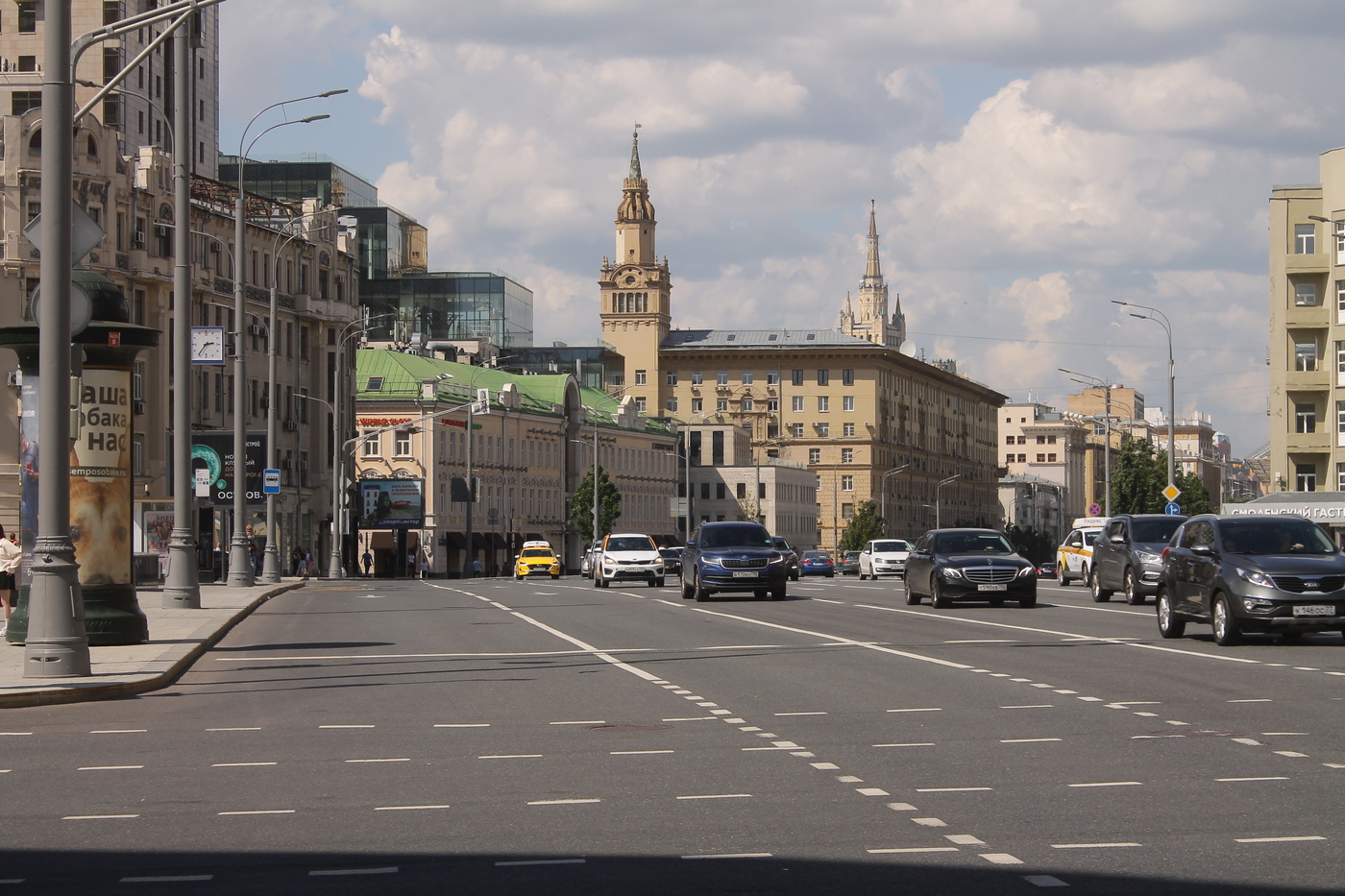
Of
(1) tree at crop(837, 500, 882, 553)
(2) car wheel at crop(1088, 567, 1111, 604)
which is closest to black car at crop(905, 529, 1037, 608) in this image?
(2) car wheel at crop(1088, 567, 1111, 604)

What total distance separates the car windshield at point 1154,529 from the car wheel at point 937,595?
14.6 feet

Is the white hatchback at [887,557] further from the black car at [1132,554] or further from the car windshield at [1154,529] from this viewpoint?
the car windshield at [1154,529]

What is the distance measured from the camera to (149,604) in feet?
121

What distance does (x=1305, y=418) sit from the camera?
89500mm

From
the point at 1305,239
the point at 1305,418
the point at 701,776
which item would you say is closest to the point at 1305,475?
the point at 1305,418

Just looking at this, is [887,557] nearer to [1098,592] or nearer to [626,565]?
[626,565]

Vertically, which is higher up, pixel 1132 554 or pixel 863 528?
pixel 1132 554

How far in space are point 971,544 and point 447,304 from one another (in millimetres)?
112574

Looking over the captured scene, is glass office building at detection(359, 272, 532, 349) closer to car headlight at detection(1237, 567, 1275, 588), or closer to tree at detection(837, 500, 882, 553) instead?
tree at detection(837, 500, 882, 553)

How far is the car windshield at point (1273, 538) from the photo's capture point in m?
22.6

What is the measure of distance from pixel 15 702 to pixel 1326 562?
14596mm

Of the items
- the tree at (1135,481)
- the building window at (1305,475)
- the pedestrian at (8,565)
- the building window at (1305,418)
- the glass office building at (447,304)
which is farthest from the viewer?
the glass office building at (447,304)

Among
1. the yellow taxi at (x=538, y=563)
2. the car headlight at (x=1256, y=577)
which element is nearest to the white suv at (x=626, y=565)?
the yellow taxi at (x=538, y=563)

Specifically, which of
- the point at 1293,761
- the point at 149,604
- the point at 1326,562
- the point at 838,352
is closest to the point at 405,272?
the point at 838,352
